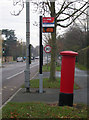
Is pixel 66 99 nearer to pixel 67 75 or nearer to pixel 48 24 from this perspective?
pixel 67 75

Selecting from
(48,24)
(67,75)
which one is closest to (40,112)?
(67,75)

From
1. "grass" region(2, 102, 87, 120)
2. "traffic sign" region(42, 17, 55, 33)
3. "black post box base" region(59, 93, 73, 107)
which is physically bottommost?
A: "grass" region(2, 102, 87, 120)

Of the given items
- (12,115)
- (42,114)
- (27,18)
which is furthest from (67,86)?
(27,18)

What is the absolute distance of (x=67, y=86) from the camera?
19.8 ft

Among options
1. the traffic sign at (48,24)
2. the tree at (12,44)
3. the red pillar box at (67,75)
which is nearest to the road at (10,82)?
the red pillar box at (67,75)

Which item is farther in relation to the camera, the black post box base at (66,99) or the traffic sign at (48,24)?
the traffic sign at (48,24)

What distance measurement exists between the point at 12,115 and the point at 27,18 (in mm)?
5389

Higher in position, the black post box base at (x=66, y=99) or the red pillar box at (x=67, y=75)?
the red pillar box at (x=67, y=75)

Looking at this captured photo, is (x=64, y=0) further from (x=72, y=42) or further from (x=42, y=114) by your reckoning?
(x=72, y=42)

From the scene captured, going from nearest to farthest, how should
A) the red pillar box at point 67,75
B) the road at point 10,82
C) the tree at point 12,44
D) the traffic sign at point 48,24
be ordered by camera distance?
the red pillar box at point 67,75 < the road at point 10,82 < the traffic sign at point 48,24 < the tree at point 12,44

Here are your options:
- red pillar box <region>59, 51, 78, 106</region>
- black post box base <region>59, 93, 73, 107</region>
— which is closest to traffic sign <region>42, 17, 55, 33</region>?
red pillar box <region>59, 51, 78, 106</region>

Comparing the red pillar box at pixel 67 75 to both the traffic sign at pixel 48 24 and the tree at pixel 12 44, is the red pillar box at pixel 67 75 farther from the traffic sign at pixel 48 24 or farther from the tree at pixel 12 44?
the tree at pixel 12 44

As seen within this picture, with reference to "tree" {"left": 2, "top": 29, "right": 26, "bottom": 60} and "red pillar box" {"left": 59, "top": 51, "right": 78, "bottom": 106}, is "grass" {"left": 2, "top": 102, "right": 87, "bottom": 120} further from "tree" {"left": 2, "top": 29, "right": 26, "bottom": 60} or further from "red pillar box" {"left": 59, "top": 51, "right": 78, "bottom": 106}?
"tree" {"left": 2, "top": 29, "right": 26, "bottom": 60}

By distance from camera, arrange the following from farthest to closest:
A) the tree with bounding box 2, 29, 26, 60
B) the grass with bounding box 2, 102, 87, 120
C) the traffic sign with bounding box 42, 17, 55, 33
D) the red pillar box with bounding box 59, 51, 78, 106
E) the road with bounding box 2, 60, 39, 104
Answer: the tree with bounding box 2, 29, 26, 60 < the traffic sign with bounding box 42, 17, 55, 33 < the road with bounding box 2, 60, 39, 104 < the red pillar box with bounding box 59, 51, 78, 106 < the grass with bounding box 2, 102, 87, 120
